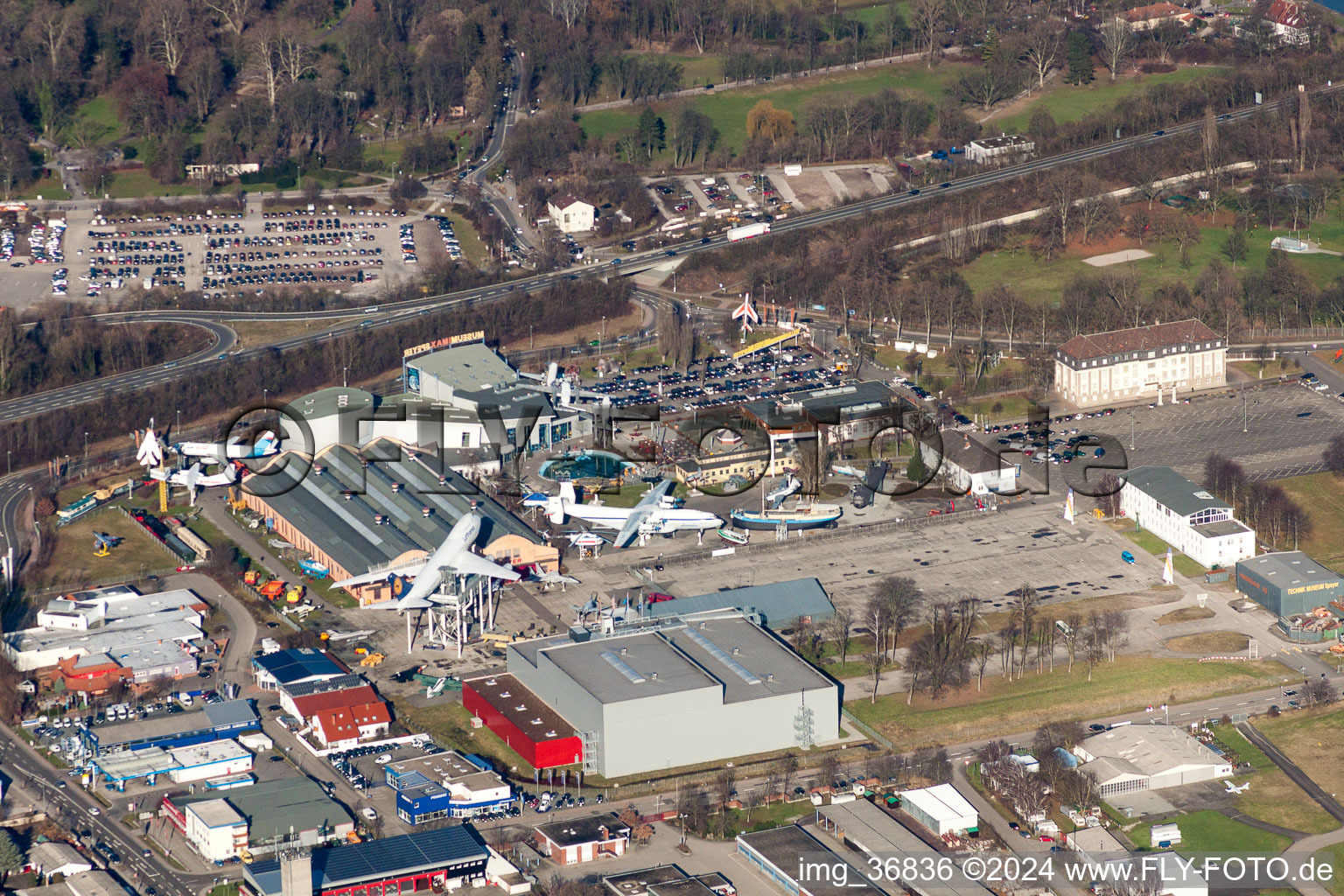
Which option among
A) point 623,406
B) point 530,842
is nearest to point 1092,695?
point 530,842

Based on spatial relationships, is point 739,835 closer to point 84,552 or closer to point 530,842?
point 530,842

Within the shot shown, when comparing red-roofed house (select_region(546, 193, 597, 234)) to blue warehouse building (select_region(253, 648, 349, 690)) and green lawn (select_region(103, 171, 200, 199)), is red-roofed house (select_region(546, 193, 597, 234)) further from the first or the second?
blue warehouse building (select_region(253, 648, 349, 690))

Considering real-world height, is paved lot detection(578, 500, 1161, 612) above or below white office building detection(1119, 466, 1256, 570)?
below

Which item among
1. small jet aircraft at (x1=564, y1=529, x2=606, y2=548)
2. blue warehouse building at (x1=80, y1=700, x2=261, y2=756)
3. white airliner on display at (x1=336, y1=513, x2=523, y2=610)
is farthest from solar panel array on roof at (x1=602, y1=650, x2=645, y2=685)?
small jet aircraft at (x1=564, y1=529, x2=606, y2=548)

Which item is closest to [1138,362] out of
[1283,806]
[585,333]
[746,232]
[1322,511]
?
[1322,511]

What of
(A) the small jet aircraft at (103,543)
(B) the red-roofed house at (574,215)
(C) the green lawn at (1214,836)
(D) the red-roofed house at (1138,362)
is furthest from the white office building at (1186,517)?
(B) the red-roofed house at (574,215)

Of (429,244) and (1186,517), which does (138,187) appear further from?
(1186,517)
